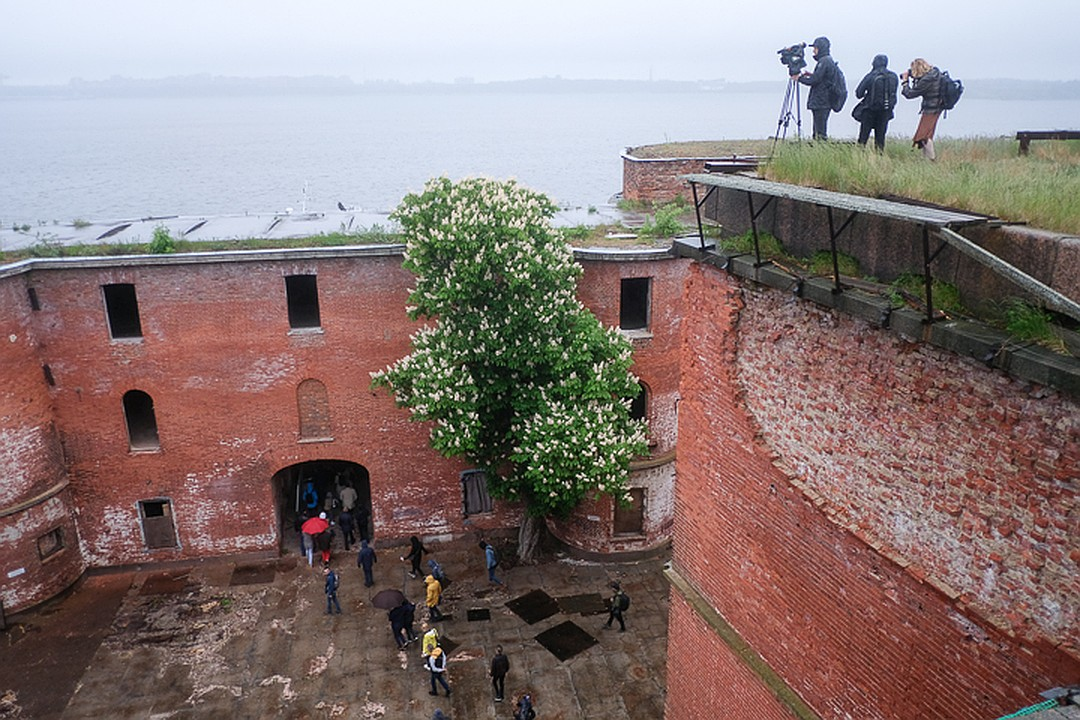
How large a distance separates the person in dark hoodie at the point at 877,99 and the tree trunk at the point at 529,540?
12605mm

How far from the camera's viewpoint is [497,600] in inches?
744

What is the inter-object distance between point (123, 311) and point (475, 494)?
33.0ft

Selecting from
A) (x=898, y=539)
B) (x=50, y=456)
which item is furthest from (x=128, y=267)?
(x=898, y=539)

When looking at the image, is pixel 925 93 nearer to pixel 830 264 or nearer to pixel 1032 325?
pixel 830 264

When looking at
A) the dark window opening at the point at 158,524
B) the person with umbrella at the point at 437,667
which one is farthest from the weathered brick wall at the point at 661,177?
the dark window opening at the point at 158,524

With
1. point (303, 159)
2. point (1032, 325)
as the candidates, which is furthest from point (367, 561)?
point (303, 159)

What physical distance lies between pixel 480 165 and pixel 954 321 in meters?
78.9

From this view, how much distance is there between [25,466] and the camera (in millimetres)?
18156

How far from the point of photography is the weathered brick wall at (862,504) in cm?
570

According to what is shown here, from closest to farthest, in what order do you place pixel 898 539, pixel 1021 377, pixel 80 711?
pixel 1021 377 → pixel 898 539 → pixel 80 711

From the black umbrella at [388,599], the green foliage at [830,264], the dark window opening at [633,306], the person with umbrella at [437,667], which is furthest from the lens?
the dark window opening at [633,306]

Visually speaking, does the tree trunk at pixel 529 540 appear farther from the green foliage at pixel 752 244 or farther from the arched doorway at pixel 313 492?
the green foliage at pixel 752 244

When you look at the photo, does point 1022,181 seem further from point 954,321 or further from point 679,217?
point 679,217

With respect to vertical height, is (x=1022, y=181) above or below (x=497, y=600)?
above
